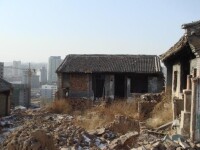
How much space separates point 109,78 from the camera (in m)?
26.9

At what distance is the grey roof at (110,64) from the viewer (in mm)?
26750

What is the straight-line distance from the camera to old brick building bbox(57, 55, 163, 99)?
87.1ft

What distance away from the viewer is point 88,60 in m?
28.5

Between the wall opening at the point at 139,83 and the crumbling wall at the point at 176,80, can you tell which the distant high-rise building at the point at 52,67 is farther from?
the crumbling wall at the point at 176,80

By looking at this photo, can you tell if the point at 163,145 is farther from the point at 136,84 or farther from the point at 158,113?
the point at 136,84

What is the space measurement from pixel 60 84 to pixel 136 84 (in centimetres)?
579

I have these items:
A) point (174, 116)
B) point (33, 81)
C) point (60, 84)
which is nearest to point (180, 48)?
point (174, 116)

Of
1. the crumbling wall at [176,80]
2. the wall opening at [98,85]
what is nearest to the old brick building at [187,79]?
the crumbling wall at [176,80]

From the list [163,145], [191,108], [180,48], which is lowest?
[163,145]

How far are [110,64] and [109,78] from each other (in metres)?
1.33

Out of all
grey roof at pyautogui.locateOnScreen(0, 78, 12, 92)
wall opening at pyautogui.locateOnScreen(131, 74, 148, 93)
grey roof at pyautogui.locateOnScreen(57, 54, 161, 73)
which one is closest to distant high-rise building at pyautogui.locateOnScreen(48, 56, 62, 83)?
grey roof at pyautogui.locateOnScreen(57, 54, 161, 73)

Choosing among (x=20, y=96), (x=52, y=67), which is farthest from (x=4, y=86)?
(x=52, y=67)

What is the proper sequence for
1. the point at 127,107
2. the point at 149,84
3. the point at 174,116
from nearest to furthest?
1. the point at 174,116
2. the point at 127,107
3. the point at 149,84

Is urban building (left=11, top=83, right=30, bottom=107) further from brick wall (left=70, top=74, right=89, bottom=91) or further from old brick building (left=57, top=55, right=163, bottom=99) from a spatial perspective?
brick wall (left=70, top=74, right=89, bottom=91)
